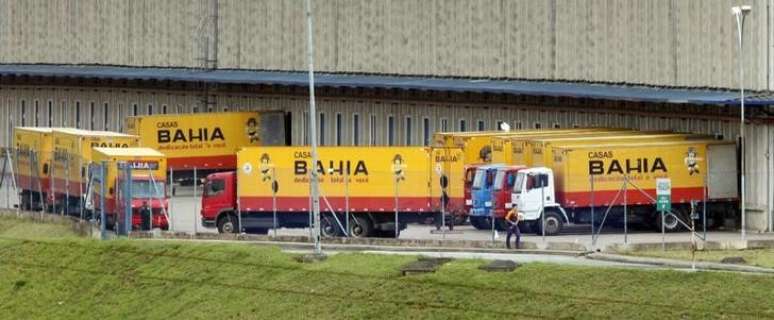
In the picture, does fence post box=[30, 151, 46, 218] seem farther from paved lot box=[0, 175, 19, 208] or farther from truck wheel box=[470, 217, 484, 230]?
truck wheel box=[470, 217, 484, 230]

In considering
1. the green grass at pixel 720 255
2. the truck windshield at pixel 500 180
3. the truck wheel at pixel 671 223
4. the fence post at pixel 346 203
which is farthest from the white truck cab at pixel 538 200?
the green grass at pixel 720 255

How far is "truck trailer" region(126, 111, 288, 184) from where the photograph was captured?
82.6m

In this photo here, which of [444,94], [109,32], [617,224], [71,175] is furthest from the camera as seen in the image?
[109,32]

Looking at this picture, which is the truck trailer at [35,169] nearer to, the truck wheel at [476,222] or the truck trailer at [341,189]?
the truck trailer at [341,189]

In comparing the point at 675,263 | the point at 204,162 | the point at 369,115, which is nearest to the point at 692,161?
the point at 675,263

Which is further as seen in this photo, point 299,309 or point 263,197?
point 263,197

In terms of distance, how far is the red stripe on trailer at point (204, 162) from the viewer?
8219cm

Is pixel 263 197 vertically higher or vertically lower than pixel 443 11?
lower

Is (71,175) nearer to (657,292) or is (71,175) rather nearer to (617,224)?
(617,224)

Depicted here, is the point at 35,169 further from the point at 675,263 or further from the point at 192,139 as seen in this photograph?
the point at 675,263

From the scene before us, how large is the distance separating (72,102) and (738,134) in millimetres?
44391

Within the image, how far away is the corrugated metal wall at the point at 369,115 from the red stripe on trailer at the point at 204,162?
13.9 ft

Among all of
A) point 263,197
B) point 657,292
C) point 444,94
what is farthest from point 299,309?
point 444,94

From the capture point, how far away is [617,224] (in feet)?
200
